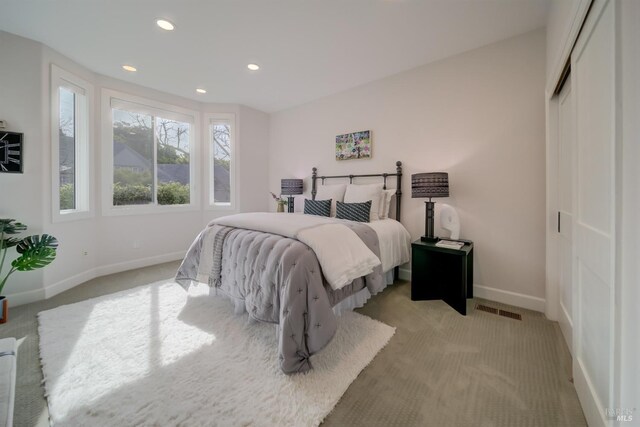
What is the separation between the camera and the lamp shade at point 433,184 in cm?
246

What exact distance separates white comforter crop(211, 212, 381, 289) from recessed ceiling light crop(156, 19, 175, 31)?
6.44 ft

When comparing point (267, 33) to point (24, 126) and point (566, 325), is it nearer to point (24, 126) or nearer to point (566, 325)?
point (24, 126)

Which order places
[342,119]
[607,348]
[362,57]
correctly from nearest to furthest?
[607,348] → [362,57] → [342,119]

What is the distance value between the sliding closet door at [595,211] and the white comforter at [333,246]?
1189 millimetres

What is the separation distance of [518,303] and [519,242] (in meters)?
0.59

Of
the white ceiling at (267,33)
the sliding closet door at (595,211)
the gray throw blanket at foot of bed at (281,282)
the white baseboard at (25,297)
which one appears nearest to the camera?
the sliding closet door at (595,211)

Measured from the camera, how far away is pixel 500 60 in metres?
2.45

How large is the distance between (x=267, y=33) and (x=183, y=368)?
285 centimetres

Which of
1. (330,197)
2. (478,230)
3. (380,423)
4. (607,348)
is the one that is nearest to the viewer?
(607,348)

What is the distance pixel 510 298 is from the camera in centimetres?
241

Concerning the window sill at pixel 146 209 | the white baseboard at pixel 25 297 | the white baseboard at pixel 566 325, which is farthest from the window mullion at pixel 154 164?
the white baseboard at pixel 566 325

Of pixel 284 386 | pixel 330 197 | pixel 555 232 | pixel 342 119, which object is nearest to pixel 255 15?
pixel 342 119

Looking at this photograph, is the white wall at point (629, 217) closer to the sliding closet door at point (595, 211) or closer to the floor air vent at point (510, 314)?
the sliding closet door at point (595, 211)

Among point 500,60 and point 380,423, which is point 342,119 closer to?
point 500,60
